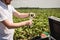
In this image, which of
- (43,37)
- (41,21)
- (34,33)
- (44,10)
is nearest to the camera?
(43,37)

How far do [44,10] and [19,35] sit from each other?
237cm

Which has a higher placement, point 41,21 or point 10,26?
point 10,26

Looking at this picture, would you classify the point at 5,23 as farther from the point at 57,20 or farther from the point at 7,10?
the point at 57,20

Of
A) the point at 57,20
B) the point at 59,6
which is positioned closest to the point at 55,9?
the point at 59,6

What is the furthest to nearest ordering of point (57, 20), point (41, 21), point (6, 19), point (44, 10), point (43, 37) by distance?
point (44, 10) < point (41, 21) < point (43, 37) < point (57, 20) < point (6, 19)

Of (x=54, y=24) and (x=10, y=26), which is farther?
(x=54, y=24)

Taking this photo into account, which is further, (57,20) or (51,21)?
(51,21)

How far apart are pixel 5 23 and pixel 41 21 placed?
3.33 metres

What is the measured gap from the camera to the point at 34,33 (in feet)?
17.8

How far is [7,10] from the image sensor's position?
2.99 metres

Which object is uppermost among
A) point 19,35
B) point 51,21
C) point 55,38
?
point 51,21

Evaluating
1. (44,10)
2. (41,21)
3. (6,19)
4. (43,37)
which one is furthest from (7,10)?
(44,10)

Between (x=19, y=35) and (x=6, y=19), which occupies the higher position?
(x=6, y=19)

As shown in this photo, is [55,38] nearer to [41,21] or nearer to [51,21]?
[51,21]
